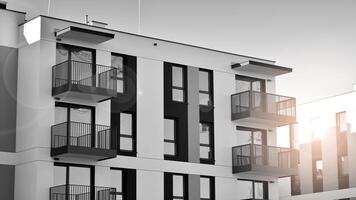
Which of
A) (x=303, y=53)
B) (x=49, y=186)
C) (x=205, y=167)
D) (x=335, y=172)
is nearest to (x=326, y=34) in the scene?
(x=303, y=53)

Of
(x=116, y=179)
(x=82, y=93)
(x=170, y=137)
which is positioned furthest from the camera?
(x=170, y=137)

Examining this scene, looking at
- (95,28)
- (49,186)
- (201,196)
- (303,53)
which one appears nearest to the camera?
(49,186)

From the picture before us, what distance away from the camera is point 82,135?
38844 mm

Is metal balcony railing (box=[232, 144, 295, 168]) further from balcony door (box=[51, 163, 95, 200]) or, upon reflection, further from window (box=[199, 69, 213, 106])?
balcony door (box=[51, 163, 95, 200])

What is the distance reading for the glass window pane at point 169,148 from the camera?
140ft

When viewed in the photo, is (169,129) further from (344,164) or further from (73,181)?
(344,164)

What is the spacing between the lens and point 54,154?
124 feet

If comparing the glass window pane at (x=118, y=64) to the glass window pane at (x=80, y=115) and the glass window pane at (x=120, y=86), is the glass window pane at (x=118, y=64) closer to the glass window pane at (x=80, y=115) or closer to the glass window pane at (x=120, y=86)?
the glass window pane at (x=120, y=86)

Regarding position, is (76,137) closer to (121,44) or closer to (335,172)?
(121,44)

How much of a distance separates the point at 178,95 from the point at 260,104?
4.92 meters

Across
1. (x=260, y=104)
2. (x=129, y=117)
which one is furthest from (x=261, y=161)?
(x=129, y=117)

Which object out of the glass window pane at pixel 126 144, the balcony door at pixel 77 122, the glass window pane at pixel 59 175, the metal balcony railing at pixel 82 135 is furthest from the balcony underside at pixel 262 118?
the glass window pane at pixel 59 175

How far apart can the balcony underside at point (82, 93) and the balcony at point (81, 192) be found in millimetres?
4221

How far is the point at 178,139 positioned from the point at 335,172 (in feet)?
46.8
